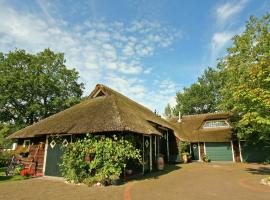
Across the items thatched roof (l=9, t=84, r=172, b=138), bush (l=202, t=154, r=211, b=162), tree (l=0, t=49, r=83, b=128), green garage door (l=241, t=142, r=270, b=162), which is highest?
tree (l=0, t=49, r=83, b=128)

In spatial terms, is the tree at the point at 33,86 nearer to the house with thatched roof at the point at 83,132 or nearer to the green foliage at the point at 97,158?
the house with thatched roof at the point at 83,132

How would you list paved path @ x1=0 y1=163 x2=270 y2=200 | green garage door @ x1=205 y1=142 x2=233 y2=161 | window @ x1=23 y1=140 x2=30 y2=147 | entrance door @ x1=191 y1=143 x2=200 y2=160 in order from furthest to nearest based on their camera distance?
entrance door @ x1=191 y1=143 x2=200 y2=160, green garage door @ x1=205 y1=142 x2=233 y2=161, window @ x1=23 y1=140 x2=30 y2=147, paved path @ x1=0 y1=163 x2=270 y2=200

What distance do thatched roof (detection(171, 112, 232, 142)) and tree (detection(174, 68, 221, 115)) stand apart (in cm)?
2125

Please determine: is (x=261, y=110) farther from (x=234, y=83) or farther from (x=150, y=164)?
(x=150, y=164)

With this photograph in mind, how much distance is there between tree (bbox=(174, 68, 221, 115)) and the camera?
5403 cm

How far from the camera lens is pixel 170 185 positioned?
39.1 feet

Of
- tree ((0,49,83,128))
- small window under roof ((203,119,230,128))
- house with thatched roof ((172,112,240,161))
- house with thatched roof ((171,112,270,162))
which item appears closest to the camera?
house with thatched roof ((171,112,270,162))

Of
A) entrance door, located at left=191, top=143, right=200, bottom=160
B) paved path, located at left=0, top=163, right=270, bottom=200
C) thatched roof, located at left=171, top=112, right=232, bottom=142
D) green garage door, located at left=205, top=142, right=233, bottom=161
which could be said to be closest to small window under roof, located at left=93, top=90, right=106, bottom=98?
paved path, located at left=0, top=163, right=270, bottom=200

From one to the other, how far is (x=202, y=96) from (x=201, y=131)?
1030 inches

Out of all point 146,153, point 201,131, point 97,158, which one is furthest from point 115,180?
point 201,131

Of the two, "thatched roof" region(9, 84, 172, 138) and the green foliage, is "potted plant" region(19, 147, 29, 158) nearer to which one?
"thatched roof" region(9, 84, 172, 138)

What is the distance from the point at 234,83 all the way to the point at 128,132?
1157cm

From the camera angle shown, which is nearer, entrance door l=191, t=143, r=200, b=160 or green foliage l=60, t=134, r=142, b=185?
green foliage l=60, t=134, r=142, b=185

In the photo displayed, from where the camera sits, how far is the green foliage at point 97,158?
481 inches
